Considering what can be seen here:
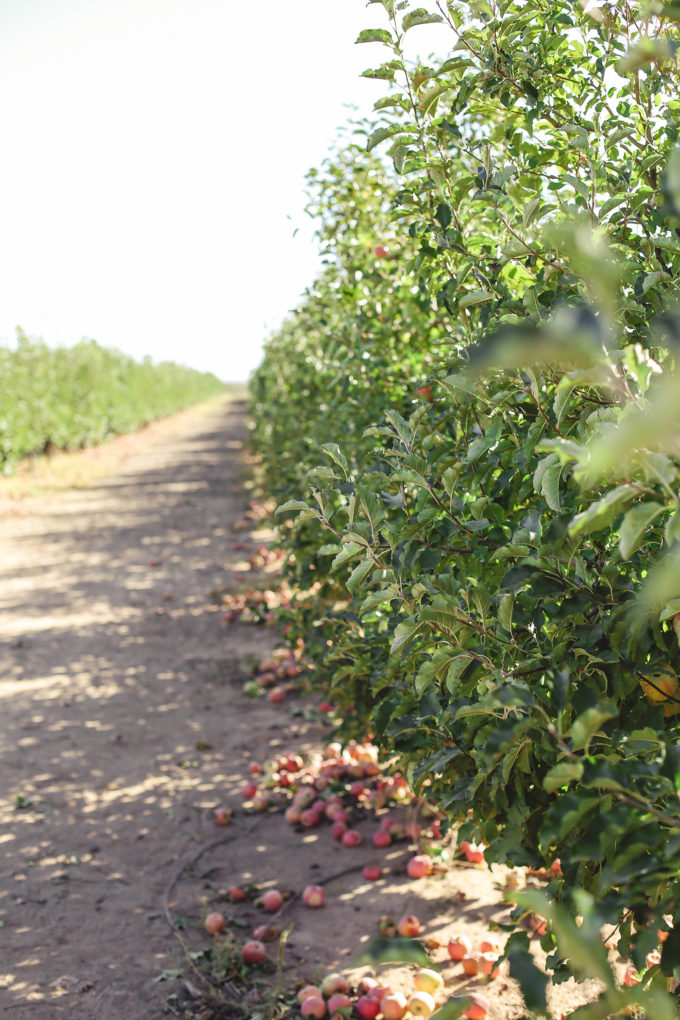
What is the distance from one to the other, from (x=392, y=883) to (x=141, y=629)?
3.81m

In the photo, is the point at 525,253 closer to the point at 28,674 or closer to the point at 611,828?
the point at 611,828

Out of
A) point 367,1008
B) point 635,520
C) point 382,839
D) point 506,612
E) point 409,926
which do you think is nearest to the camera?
point 635,520

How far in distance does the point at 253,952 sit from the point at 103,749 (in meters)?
2.02

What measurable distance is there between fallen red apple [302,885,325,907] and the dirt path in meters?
0.53

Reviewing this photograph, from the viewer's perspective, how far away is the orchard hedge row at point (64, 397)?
48.6 feet

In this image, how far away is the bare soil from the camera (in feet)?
8.37

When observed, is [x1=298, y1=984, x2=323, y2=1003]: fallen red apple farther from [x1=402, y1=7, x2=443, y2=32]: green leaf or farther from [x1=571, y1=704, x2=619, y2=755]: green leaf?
[x1=402, y1=7, x2=443, y2=32]: green leaf

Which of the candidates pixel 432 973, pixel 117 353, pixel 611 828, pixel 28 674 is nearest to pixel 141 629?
pixel 28 674

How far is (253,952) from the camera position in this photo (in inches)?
102

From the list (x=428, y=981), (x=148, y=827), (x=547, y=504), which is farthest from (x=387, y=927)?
(x=547, y=504)

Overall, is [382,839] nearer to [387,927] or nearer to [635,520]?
[387,927]

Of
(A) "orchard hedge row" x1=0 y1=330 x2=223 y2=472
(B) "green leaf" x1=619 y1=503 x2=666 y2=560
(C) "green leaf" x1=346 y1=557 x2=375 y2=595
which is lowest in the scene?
(C) "green leaf" x1=346 y1=557 x2=375 y2=595

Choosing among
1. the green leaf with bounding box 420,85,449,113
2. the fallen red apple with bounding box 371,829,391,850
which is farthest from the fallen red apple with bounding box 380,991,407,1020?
the green leaf with bounding box 420,85,449,113

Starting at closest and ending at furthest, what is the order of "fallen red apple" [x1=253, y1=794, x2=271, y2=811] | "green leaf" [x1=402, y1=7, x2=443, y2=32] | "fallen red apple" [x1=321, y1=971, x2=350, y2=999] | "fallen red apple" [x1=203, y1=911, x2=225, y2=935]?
"green leaf" [x1=402, y1=7, x2=443, y2=32] < "fallen red apple" [x1=321, y1=971, x2=350, y2=999] < "fallen red apple" [x1=203, y1=911, x2=225, y2=935] < "fallen red apple" [x1=253, y1=794, x2=271, y2=811]
